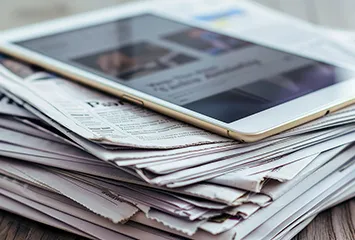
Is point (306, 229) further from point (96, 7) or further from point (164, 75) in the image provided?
point (96, 7)

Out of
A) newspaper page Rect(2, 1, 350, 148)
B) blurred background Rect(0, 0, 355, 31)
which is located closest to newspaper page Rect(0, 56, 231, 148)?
newspaper page Rect(2, 1, 350, 148)

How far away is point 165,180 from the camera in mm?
488

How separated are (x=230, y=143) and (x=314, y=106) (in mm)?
93

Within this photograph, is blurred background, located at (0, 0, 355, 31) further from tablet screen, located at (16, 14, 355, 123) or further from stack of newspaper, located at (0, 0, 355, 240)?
stack of newspaper, located at (0, 0, 355, 240)

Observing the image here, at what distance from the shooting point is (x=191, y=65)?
2.32 ft

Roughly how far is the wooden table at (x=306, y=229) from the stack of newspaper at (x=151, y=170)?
0.01 metres

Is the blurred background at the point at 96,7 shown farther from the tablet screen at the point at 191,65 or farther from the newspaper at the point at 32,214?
the newspaper at the point at 32,214

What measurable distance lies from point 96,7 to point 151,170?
0.67 m

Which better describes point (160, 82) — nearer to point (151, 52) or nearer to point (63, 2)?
point (151, 52)

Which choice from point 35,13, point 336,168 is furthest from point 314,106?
point 35,13

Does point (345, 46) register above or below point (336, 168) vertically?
above

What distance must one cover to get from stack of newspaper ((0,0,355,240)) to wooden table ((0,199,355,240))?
0.4 inches

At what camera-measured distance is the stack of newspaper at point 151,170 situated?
0.50 m

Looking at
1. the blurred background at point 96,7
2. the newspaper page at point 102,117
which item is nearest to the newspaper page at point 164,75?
the newspaper page at point 102,117
